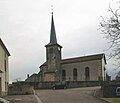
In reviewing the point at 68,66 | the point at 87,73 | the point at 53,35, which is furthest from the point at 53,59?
the point at 87,73

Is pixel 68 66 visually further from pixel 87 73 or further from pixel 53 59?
pixel 87 73

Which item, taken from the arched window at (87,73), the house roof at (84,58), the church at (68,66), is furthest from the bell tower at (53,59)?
the arched window at (87,73)

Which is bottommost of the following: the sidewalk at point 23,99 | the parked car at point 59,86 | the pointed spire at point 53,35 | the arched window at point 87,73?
the sidewalk at point 23,99

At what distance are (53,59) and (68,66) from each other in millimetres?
5522

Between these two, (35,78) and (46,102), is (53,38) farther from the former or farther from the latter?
(46,102)

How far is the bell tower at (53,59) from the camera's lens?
8275 cm

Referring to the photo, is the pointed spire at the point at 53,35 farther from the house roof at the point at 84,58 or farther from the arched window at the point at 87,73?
the arched window at the point at 87,73

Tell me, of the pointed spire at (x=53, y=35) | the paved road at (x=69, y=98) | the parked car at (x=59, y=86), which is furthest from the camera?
the pointed spire at (x=53, y=35)

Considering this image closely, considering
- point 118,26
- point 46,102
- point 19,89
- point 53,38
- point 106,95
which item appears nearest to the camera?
point 118,26

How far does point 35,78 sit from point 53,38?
48.2 ft

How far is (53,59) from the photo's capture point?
275 feet

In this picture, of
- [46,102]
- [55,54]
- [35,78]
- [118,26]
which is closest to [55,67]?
[55,54]

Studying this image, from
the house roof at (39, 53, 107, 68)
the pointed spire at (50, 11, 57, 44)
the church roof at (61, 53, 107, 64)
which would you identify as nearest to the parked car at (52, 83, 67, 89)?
the house roof at (39, 53, 107, 68)

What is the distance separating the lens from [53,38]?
8581 cm
